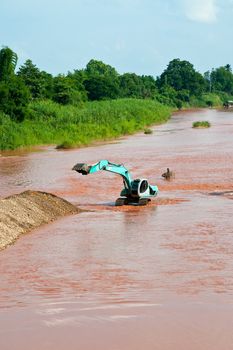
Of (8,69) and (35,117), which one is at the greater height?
(8,69)

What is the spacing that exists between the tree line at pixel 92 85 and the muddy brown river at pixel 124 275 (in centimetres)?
1858

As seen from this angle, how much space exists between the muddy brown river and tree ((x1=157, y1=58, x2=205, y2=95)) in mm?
109210

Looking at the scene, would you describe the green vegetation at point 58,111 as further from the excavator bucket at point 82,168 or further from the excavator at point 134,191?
the excavator bucket at point 82,168

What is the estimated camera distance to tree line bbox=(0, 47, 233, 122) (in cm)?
3891

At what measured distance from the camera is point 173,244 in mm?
12016

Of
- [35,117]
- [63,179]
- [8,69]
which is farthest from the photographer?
[8,69]

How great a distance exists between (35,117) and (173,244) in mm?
30144

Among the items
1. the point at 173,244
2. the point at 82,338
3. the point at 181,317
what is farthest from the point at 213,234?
the point at 82,338

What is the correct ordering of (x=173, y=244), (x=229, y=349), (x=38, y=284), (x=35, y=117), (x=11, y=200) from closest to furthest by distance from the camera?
(x=229, y=349) → (x=38, y=284) → (x=173, y=244) → (x=11, y=200) → (x=35, y=117)

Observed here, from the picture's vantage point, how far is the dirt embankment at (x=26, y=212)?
12.7 metres

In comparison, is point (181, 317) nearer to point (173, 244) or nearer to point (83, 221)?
point (173, 244)

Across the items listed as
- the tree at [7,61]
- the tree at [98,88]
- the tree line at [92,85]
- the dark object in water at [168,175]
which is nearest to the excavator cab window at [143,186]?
the dark object in water at [168,175]

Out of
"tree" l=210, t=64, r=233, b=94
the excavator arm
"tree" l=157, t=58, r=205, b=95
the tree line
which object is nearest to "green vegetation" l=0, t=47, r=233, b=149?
the tree line

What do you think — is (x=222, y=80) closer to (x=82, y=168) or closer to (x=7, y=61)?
(x=7, y=61)
